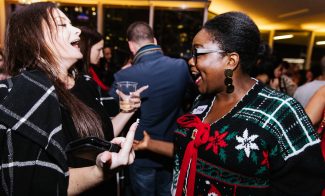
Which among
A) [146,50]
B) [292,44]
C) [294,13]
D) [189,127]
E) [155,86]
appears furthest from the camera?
[292,44]

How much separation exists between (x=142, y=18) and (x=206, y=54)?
8392mm

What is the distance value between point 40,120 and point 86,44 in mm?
1834

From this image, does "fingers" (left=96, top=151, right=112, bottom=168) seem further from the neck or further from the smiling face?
the smiling face

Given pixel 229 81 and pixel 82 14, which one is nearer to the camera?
pixel 229 81

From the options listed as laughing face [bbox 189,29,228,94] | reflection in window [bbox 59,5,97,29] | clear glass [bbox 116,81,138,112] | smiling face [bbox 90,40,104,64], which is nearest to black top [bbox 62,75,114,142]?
clear glass [bbox 116,81,138,112]

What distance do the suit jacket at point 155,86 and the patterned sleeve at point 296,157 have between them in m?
1.50

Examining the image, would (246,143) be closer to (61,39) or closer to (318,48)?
(61,39)

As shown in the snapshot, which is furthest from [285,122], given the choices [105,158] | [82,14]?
[82,14]

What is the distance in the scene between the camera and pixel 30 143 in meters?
1.03

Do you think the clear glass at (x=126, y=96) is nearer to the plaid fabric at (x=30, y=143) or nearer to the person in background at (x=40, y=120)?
the person in background at (x=40, y=120)

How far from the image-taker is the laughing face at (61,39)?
136 cm

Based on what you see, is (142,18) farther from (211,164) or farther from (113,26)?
(211,164)

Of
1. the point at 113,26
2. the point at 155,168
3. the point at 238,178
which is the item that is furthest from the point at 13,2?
the point at 238,178

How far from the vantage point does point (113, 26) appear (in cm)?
936
